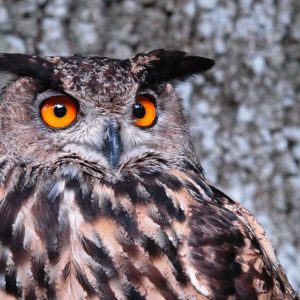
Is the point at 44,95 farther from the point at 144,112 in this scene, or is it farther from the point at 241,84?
the point at 241,84

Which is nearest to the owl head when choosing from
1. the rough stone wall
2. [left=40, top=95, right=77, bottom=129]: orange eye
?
[left=40, top=95, right=77, bottom=129]: orange eye

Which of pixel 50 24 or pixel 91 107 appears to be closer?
pixel 91 107

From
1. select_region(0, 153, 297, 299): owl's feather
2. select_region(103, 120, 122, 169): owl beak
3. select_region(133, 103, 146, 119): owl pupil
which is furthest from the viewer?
select_region(133, 103, 146, 119): owl pupil

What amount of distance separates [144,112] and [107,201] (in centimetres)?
31

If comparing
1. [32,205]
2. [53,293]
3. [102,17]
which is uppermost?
[102,17]

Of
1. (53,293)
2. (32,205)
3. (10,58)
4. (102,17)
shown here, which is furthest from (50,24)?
(53,293)

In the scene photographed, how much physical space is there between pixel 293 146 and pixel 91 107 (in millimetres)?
1452

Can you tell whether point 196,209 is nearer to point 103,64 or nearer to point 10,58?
point 103,64

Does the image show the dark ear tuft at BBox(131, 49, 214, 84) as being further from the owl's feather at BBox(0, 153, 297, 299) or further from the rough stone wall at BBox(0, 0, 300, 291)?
the rough stone wall at BBox(0, 0, 300, 291)

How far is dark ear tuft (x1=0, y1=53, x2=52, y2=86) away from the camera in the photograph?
6.91 feet

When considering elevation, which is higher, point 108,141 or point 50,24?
point 50,24

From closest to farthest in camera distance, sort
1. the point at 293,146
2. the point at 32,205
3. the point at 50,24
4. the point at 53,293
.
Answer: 1. the point at 53,293
2. the point at 32,205
3. the point at 50,24
4. the point at 293,146

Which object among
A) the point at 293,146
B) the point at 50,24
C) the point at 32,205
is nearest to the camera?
the point at 32,205

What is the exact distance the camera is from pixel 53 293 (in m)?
1.91
